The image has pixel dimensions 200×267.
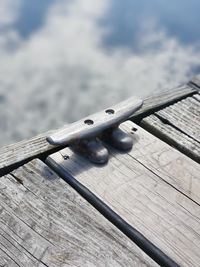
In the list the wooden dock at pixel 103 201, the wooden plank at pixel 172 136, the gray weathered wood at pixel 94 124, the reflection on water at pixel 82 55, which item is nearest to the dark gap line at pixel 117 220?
the wooden dock at pixel 103 201

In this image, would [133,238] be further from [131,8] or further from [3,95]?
[131,8]

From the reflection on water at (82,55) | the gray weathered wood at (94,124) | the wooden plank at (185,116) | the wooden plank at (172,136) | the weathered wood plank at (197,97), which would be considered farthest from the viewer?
the reflection on water at (82,55)

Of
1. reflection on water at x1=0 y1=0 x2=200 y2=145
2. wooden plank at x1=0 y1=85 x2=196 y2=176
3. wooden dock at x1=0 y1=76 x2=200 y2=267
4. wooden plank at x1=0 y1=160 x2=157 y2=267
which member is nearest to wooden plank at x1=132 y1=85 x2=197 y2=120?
wooden plank at x1=0 y1=85 x2=196 y2=176

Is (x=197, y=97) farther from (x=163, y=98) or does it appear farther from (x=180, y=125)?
(x=180, y=125)

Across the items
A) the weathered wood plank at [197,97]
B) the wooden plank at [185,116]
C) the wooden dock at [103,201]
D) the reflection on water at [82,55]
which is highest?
the wooden dock at [103,201]

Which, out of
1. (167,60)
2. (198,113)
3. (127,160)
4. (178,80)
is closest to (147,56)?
(167,60)

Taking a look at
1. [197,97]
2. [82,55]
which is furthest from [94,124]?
[82,55]

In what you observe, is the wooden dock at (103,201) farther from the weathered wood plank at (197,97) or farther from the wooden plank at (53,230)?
the weathered wood plank at (197,97)
